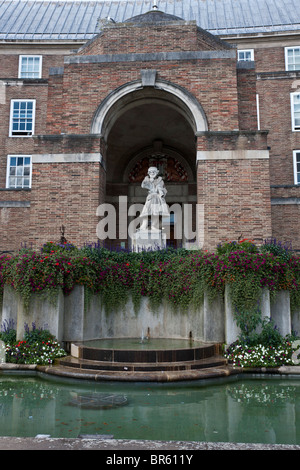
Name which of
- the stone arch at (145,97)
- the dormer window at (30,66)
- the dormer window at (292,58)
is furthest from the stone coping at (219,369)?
the dormer window at (30,66)

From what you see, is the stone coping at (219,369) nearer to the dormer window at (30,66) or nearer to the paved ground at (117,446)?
the paved ground at (117,446)

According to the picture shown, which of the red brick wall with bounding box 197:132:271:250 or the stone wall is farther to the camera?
the red brick wall with bounding box 197:132:271:250

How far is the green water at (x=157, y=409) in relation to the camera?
465cm

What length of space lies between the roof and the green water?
2238 cm

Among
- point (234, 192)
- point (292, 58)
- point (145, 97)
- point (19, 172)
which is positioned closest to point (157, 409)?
point (234, 192)

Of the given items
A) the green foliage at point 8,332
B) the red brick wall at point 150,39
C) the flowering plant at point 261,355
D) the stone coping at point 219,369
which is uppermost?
the red brick wall at point 150,39

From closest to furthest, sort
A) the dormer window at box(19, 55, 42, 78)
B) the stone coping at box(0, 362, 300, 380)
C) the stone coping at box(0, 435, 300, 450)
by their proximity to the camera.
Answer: the stone coping at box(0, 435, 300, 450)
the stone coping at box(0, 362, 300, 380)
the dormer window at box(19, 55, 42, 78)

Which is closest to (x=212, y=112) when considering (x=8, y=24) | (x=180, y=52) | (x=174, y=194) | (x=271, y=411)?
(x=180, y=52)

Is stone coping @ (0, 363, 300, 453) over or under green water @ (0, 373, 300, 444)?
over

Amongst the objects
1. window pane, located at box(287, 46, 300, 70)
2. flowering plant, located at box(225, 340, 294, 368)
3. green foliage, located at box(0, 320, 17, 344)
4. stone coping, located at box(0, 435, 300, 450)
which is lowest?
stone coping, located at box(0, 435, 300, 450)

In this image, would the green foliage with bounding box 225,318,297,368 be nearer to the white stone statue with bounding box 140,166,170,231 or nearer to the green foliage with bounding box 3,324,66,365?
the green foliage with bounding box 3,324,66,365

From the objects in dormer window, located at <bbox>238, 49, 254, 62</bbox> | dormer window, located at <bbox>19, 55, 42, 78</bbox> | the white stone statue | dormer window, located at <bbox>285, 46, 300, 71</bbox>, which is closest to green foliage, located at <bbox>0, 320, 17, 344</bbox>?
the white stone statue

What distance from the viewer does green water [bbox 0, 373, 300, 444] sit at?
465cm

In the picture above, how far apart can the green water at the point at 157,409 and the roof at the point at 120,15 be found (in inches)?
881
